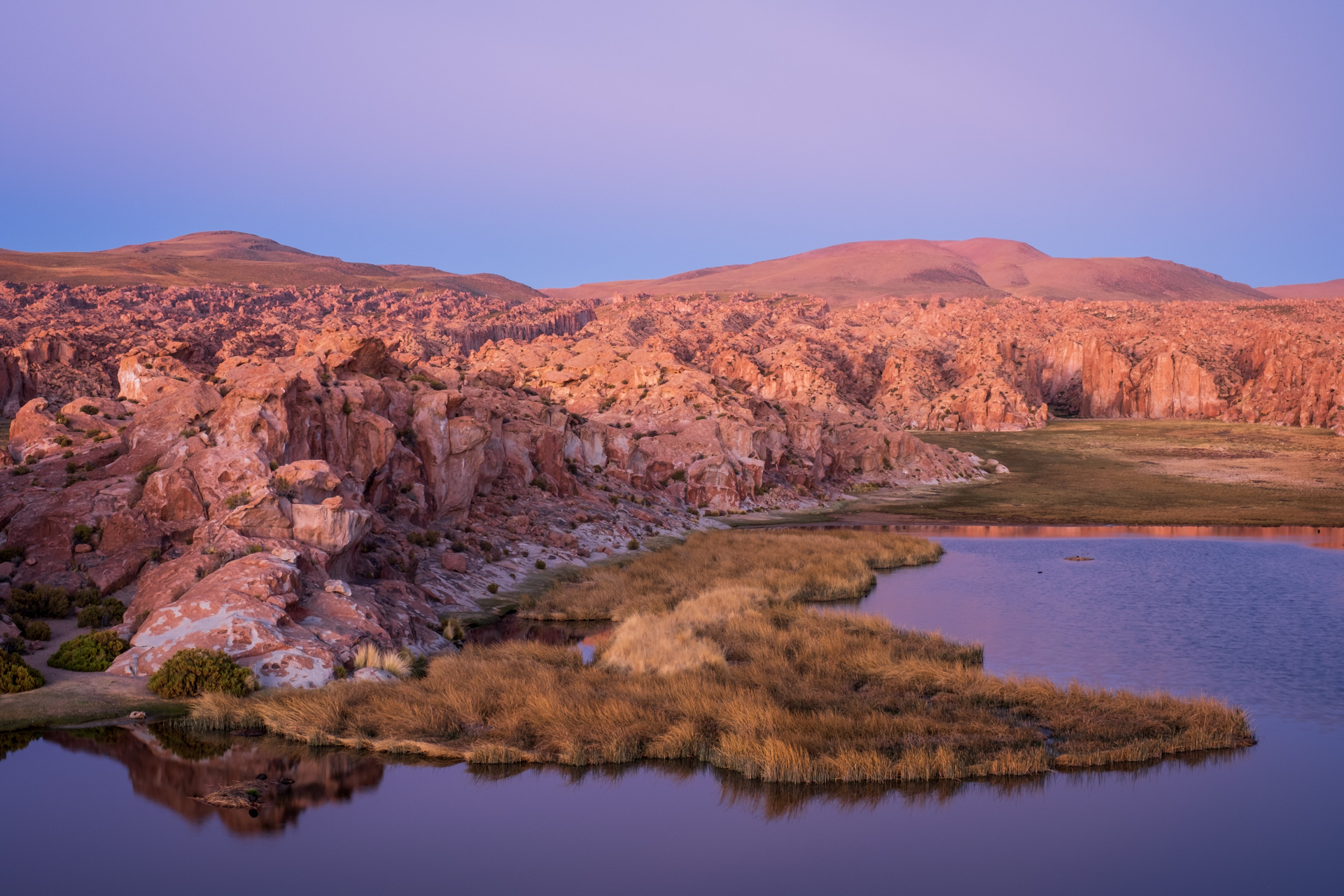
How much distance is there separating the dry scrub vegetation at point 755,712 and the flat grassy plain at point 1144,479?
39515 millimetres

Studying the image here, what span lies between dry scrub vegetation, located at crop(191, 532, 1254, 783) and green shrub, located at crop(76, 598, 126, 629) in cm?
636

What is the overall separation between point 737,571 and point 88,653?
25376 millimetres

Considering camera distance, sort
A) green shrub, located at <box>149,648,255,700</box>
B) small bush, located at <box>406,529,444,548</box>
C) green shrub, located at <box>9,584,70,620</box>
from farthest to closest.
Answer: small bush, located at <box>406,529,444,548</box> → green shrub, located at <box>9,584,70,620</box> → green shrub, located at <box>149,648,255,700</box>

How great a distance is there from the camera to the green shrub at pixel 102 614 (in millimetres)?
25953

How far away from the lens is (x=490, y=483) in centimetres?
4803

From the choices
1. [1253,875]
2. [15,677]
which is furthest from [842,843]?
[15,677]

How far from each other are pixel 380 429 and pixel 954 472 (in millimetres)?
72799

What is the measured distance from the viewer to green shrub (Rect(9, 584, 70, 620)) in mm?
26281

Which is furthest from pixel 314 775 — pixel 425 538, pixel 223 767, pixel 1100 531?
pixel 1100 531

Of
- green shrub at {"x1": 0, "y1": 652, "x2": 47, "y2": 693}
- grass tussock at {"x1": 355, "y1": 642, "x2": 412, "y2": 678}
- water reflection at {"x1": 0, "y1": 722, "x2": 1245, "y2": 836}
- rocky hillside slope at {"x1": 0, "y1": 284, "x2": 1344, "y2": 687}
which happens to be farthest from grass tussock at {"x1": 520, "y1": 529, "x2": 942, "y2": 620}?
green shrub at {"x1": 0, "y1": 652, "x2": 47, "y2": 693}

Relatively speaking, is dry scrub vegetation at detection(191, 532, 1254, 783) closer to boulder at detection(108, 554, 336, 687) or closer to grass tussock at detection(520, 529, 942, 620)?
boulder at detection(108, 554, 336, 687)

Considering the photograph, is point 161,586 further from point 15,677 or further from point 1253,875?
point 1253,875

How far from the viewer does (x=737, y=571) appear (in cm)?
4281

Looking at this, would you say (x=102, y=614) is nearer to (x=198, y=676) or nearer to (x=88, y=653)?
(x=88, y=653)
